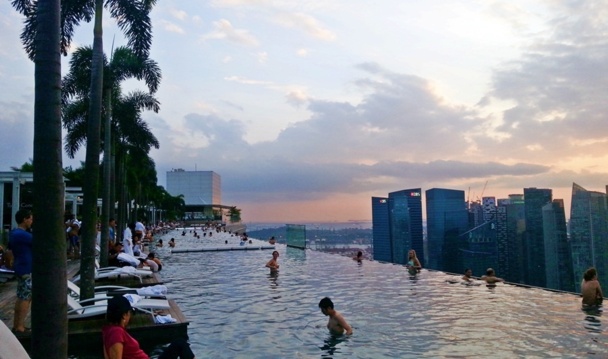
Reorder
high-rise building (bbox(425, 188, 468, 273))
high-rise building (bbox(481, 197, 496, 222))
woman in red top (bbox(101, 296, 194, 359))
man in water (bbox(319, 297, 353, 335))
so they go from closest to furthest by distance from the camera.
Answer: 1. woman in red top (bbox(101, 296, 194, 359))
2. man in water (bbox(319, 297, 353, 335))
3. high-rise building (bbox(481, 197, 496, 222))
4. high-rise building (bbox(425, 188, 468, 273))

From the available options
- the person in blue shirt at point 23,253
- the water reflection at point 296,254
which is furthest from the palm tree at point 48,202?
the water reflection at point 296,254

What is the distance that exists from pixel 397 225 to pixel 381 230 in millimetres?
2549

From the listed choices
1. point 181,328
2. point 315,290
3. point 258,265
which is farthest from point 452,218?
point 181,328

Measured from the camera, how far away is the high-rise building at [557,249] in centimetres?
4212

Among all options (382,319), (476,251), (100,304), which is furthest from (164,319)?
(476,251)

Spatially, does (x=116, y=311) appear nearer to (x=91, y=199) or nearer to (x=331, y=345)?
(x=331, y=345)

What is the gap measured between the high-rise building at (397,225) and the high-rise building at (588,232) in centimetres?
2569

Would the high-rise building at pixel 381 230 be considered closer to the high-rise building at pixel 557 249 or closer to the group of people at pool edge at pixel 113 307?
the high-rise building at pixel 557 249

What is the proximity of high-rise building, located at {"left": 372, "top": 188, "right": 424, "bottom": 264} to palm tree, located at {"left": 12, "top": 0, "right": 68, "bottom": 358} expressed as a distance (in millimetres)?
66143

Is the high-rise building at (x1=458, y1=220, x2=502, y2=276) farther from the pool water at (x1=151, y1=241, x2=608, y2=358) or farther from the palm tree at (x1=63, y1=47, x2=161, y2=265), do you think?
the palm tree at (x1=63, y1=47, x2=161, y2=265)

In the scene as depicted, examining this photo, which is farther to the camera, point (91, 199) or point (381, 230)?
point (381, 230)

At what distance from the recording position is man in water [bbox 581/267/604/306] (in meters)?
15.1

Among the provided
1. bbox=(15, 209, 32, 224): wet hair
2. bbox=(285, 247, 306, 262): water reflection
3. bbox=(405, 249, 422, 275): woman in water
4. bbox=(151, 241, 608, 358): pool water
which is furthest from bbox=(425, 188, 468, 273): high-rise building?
bbox=(15, 209, 32, 224): wet hair

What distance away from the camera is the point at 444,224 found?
70.7 metres
